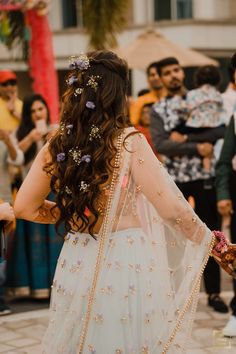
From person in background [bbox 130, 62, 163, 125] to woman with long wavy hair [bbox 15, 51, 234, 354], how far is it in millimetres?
4653

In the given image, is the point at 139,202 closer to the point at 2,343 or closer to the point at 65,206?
the point at 65,206

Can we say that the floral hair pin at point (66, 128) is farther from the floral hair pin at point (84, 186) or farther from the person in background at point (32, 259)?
the person in background at point (32, 259)

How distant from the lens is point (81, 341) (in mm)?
3482

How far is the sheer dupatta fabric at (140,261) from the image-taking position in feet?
11.4

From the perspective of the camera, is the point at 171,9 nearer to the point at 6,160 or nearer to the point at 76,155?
the point at 6,160

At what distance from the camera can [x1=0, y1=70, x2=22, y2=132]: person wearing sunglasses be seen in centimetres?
825

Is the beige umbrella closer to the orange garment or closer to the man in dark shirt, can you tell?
the orange garment

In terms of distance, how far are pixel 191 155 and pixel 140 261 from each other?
127 inches

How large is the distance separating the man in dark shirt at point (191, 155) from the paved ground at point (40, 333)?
0.32 m

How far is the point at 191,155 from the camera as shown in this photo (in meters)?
6.65

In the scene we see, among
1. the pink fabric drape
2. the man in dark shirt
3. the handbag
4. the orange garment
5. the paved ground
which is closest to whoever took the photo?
the handbag

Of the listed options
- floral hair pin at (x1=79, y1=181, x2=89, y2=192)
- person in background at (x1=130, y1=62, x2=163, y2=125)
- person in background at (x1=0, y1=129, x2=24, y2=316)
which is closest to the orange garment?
person in background at (x1=130, y1=62, x2=163, y2=125)

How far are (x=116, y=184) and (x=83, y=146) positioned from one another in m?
0.19

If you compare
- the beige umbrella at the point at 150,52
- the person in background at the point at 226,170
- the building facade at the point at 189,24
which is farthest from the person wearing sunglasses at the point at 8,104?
the building facade at the point at 189,24
